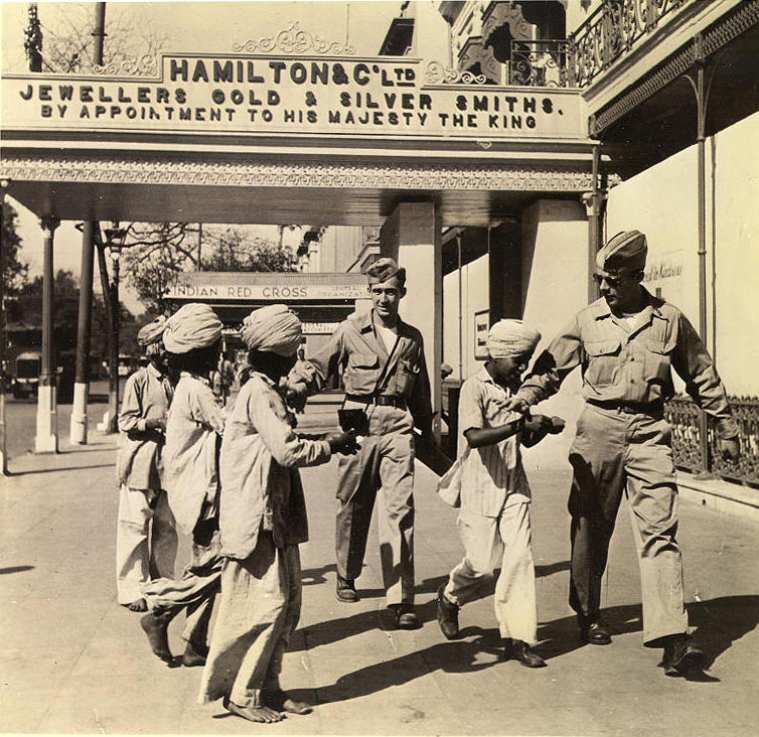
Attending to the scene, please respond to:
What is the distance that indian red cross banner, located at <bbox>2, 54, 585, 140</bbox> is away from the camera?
37.9 feet

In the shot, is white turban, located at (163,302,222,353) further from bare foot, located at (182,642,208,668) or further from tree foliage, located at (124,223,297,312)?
tree foliage, located at (124,223,297,312)

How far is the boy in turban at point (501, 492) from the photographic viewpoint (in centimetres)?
460

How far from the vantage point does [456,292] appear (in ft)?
71.6

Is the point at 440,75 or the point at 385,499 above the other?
the point at 440,75

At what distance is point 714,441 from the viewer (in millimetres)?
9820

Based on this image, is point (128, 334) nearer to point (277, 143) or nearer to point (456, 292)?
point (456, 292)

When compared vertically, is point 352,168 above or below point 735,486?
above

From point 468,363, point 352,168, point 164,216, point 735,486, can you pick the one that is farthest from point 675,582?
point 468,363

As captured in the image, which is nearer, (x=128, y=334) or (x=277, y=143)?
(x=277, y=143)

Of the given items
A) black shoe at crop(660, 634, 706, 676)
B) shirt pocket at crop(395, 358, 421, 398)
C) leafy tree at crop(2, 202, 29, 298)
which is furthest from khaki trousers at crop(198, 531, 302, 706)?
leafy tree at crop(2, 202, 29, 298)

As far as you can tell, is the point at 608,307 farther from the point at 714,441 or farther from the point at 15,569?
the point at 714,441

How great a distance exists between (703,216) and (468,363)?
1145 centimetres

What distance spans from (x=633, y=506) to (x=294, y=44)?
8468 mm

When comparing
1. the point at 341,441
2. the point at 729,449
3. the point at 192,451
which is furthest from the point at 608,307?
the point at 192,451
